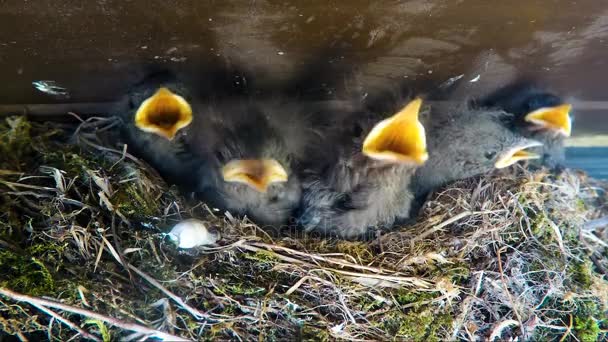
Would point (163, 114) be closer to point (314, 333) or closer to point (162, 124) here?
point (162, 124)

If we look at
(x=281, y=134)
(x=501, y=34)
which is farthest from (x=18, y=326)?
(x=501, y=34)

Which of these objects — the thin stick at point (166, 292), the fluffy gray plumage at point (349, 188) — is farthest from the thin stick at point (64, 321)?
the fluffy gray plumage at point (349, 188)

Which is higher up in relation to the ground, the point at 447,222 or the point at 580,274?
the point at 447,222

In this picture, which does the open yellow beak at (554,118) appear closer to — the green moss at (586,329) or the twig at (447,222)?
the twig at (447,222)

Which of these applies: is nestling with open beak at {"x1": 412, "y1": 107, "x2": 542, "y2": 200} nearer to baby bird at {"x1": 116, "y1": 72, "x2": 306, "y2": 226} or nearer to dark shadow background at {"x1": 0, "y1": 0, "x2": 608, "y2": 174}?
dark shadow background at {"x1": 0, "y1": 0, "x2": 608, "y2": 174}

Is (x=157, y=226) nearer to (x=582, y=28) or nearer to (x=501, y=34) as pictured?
(x=501, y=34)

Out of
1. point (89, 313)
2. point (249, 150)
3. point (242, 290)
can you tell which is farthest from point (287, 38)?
point (89, 313)
